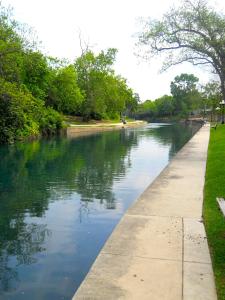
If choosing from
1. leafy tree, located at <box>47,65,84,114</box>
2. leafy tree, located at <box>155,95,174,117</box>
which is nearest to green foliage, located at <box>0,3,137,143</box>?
leafy tree, located at <box>47,65,84,114</box>

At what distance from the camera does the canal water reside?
6.58 metres

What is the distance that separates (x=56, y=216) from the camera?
1058 centimetres

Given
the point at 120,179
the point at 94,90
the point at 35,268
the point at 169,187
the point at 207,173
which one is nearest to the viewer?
the point at 35,268

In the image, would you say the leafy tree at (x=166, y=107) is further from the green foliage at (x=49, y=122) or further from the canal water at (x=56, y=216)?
the canal water at (x=56, y=216)

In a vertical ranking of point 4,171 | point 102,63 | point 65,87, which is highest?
point 102,63

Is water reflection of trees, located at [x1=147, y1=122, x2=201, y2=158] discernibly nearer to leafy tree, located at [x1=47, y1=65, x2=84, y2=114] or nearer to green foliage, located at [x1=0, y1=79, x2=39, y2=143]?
green foliage, located at [x1=0, y1=79, x2=39, y2=143]

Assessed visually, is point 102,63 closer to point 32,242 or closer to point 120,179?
point 120,179

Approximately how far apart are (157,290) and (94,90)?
70963 mm

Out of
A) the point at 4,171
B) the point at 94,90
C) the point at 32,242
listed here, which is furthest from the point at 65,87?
the point at 32,242

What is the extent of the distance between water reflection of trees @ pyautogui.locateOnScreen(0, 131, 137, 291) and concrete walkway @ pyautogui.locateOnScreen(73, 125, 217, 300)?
1612mm

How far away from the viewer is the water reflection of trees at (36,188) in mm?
7949

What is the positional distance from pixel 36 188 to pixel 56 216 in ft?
13.1

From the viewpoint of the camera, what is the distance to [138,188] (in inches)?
571

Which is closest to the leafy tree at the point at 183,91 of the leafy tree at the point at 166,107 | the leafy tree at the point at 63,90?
the leafy tree at the point at 166,107
